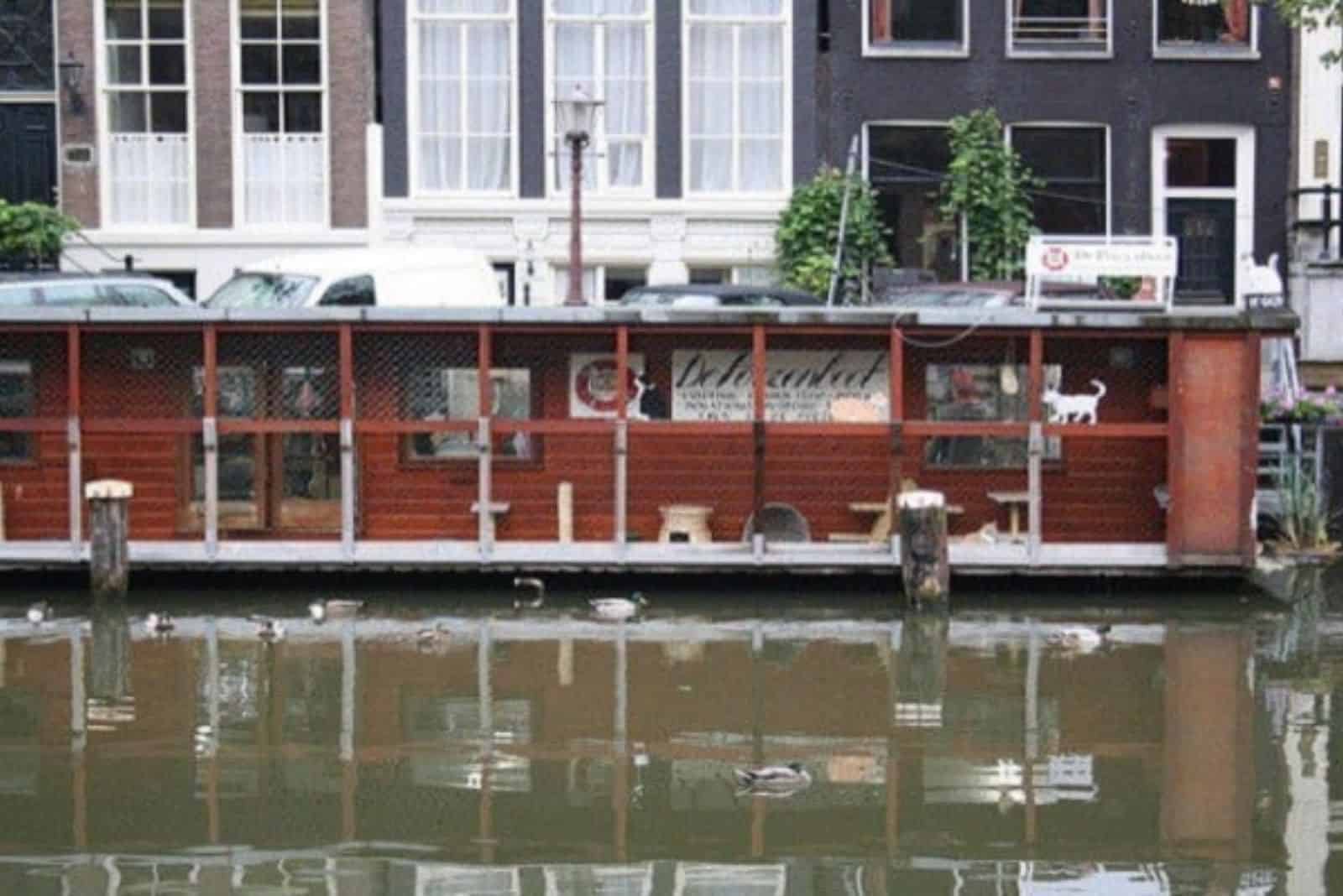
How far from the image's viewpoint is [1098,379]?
2548 centimetres

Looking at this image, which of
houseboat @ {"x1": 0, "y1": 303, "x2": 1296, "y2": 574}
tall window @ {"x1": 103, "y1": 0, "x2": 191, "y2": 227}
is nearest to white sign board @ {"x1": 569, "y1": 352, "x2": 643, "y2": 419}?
houseboat @ {"x1": 0, "y1": 303, "x2": 1296, "y2": 574}

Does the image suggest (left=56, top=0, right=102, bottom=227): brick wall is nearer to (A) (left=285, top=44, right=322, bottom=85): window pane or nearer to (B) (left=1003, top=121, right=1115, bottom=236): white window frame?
(A) (left=285, top=44, right=322, bottom=85): window pane

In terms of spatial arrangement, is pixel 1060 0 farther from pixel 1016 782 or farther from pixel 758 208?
pixel 1016 782

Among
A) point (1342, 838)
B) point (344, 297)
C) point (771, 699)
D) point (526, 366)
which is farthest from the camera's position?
point (344, 297)

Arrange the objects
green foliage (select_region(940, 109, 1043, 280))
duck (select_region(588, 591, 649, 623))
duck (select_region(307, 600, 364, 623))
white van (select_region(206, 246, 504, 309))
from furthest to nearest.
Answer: green foliage (select_region(940, 109, 1043, 280)) → white van (select_region(206, 246, 504, 309)) → duck (select_region(588, 591, 649, 623)) → duck (select_region(307, 600, 364, 623))

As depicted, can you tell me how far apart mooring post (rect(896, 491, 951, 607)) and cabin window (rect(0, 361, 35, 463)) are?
29.4 feet

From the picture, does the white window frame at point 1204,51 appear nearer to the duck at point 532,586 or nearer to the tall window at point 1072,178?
the tall window at point 1072,178

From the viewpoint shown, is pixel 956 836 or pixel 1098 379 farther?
pixel 1098 379

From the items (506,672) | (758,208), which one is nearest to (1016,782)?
(506,672)

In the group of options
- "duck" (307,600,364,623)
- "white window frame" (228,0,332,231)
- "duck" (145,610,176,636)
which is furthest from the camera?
"white window frame" (228,0,332,231)

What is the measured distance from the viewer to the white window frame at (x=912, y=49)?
37750 mm

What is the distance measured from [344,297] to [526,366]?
3.62 m

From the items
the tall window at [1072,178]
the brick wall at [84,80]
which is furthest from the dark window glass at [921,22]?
the brick wall at [84,80]

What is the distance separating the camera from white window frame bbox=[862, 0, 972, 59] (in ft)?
124
